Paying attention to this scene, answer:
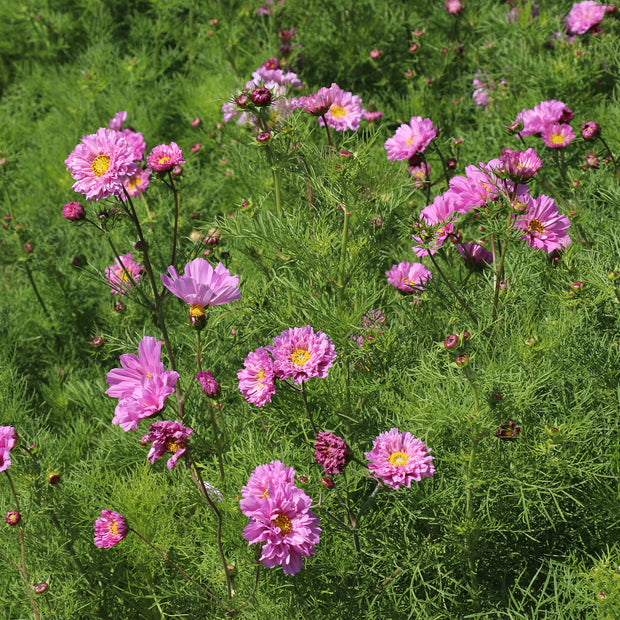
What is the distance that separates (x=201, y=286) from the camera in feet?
4.78

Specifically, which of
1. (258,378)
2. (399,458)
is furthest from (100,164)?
(399,458)

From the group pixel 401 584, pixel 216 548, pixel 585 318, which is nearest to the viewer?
pixel 216 548

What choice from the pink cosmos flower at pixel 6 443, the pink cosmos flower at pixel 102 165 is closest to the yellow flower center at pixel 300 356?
the pink cosmos flower at pixel 102 165

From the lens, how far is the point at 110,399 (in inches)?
96.4

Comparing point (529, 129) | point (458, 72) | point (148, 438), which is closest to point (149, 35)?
point (458, 72)

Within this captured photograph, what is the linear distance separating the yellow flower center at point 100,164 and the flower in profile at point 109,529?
2.79 ft

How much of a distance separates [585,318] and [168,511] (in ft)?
4.38

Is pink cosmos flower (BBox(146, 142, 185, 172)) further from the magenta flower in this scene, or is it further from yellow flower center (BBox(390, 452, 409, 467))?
yellow flower center (BBox(390, 452, 409, 467))

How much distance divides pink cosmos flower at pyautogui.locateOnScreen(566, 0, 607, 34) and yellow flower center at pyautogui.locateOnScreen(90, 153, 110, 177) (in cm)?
237

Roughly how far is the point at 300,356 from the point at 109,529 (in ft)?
2.19

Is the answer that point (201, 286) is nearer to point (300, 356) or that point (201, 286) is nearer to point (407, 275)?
point (300, 356)

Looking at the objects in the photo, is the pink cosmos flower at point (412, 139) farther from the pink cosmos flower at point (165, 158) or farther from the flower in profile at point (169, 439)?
the flower in profile at point (169, 439)

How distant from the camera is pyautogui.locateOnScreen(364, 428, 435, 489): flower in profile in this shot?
4.56 feet

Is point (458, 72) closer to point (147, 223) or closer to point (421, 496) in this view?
point (147, 223)
